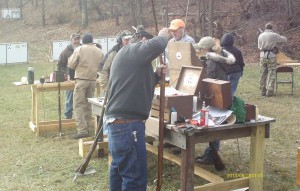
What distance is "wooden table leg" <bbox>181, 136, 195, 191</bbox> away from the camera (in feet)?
14.6

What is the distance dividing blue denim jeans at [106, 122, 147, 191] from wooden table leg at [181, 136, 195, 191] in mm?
499

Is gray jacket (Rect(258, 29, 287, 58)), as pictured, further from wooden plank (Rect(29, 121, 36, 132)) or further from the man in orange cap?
wooden plank (Rect(29, 121, 36, 132))

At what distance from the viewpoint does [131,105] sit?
406cm

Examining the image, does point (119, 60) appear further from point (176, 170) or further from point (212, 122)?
point (176, 170)

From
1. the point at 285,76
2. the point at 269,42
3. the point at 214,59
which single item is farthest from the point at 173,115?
the point at 285,76

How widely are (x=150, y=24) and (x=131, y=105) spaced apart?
2387cm

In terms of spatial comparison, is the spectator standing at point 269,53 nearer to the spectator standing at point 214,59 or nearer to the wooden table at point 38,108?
the wooden table at point 38,108

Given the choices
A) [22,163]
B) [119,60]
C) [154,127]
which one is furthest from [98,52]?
[119,60]

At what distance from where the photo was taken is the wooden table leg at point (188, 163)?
446cm

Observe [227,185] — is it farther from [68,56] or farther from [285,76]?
[285,76]

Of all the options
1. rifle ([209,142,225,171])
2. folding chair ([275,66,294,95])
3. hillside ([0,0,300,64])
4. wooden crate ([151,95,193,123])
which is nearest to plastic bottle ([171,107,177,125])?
wooden crate ([151,95,193,123])

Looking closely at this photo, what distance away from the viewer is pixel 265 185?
214 inches

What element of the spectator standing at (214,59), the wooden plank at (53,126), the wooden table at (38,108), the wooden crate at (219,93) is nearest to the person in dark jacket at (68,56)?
the wooden table at (38,108)

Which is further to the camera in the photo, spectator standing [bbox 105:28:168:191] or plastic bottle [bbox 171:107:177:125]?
plastic bottle [bbox 171:107:177:125]
